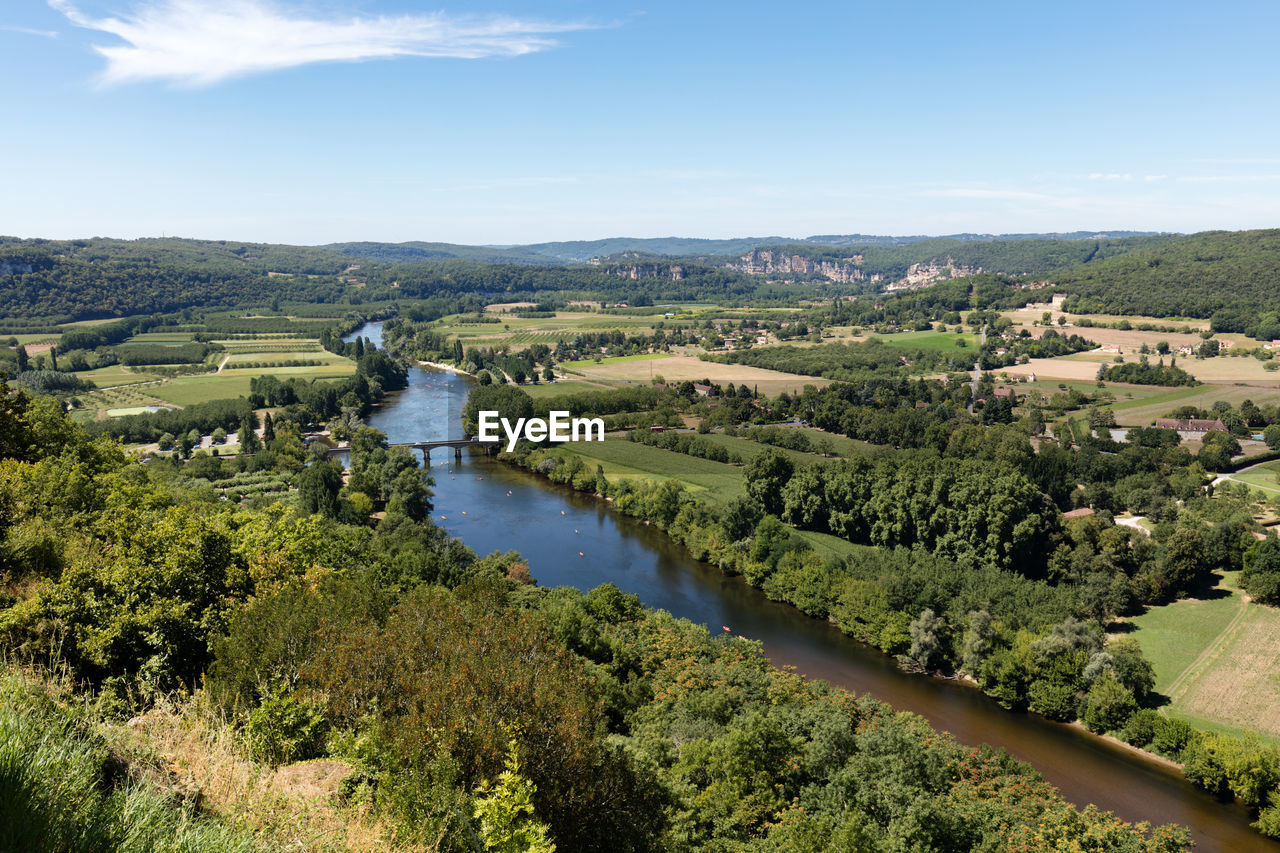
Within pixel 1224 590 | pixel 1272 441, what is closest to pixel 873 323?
pixel 1272 441

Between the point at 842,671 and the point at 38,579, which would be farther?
the point at 842,671

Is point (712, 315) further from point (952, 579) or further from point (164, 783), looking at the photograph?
point (164, 783)

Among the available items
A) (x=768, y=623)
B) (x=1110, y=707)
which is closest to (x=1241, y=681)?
(x=1110, y=707)

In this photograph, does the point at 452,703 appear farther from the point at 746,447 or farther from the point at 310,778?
the point at 746,447

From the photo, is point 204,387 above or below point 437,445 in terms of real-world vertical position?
above

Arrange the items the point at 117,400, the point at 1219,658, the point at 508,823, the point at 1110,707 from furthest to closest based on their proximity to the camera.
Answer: the point at 117,400 < the point at 1219,658 < the point at 1110,707 < the point at 508,823

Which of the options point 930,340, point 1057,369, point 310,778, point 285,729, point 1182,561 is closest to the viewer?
point 310,778
